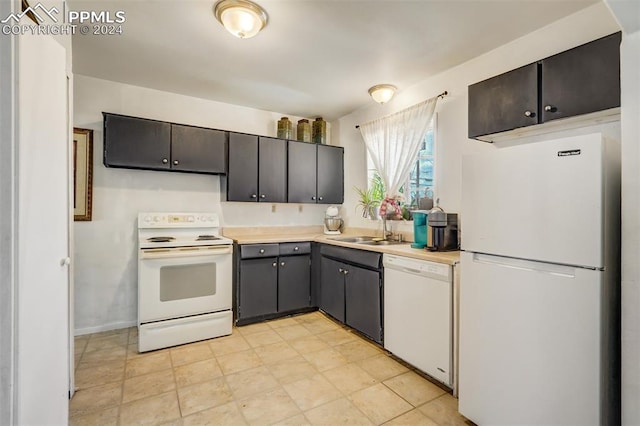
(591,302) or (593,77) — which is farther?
(593,77)

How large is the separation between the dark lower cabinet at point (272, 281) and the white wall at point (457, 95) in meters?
0.98

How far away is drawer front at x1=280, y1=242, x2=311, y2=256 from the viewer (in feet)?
10.8

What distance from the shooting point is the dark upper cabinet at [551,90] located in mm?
1637

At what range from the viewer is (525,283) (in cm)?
145

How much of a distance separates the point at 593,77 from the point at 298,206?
3.09 m

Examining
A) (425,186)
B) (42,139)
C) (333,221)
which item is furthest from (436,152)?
(42,139)

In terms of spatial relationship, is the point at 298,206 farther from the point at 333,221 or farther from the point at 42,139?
the point at 42,139

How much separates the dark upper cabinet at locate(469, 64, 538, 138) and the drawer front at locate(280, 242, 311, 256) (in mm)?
1999

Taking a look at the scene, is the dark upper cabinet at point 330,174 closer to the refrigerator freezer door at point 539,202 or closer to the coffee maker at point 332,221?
the coffee maker at point 332,221

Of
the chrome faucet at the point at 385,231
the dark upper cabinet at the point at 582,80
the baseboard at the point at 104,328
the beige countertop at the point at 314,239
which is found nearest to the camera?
the dark upper cabinet at the point at 582,80

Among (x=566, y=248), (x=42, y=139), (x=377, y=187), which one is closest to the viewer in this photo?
(x=42, y=139)

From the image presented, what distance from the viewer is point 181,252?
8.90 feet
